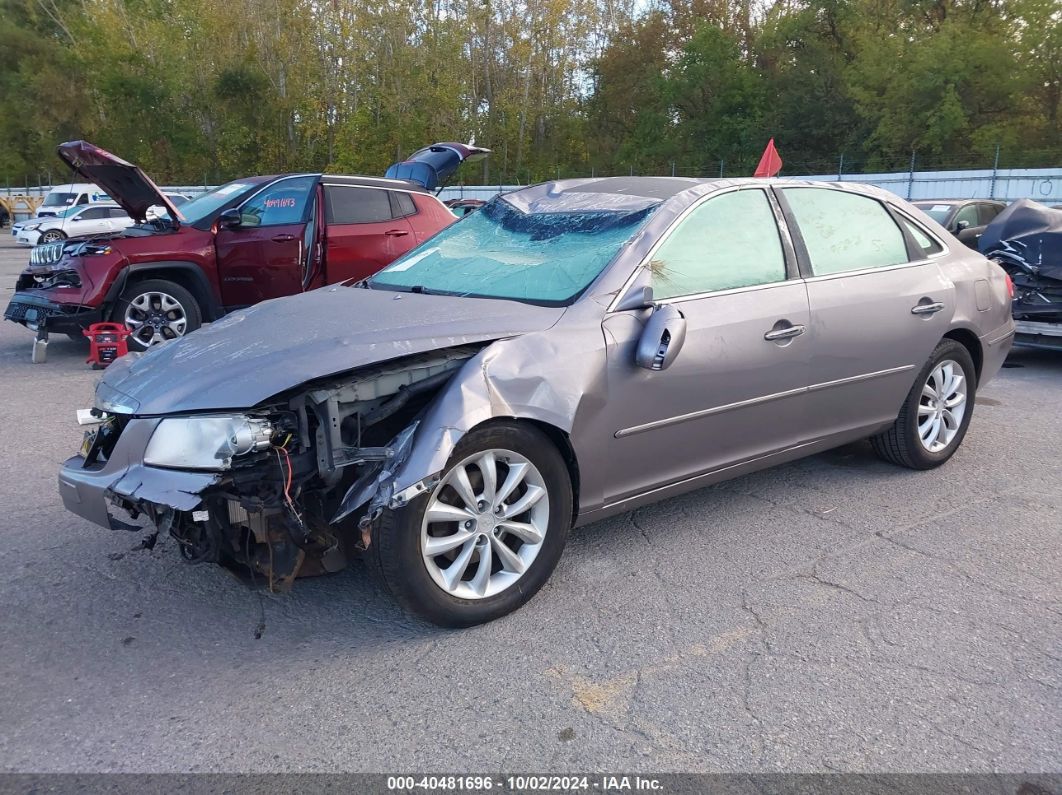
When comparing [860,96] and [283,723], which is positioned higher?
[860,96]

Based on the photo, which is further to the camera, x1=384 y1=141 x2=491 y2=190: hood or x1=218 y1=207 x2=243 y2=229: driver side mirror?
x1=384 y1=141 x2=491 y2=190: hood

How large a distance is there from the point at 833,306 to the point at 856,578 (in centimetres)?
139

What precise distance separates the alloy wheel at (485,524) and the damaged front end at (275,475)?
26cm

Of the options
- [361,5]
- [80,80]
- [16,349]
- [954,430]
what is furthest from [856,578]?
[80,80]

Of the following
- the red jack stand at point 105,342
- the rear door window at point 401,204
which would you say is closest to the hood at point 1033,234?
the rear door window at point 401,204

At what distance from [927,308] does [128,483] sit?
13.4 ft

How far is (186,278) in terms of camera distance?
847 centimetres

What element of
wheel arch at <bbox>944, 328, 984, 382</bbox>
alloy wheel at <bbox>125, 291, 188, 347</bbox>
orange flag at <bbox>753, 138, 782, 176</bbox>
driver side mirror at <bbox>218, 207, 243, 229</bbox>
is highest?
orange flag at <bbox>753, 138, 782, 176</bbox>

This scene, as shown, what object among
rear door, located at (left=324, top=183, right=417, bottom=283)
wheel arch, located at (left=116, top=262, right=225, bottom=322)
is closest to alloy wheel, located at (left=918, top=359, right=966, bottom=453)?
rear door, located at (left=324, top=183, right=417, bottom=283)

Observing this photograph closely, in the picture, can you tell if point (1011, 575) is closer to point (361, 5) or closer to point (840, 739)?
point (840, 739)

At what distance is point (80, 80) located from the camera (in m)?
49.0

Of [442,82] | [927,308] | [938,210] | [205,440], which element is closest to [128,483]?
[205,440]

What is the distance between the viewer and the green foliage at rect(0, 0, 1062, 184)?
4166 cm

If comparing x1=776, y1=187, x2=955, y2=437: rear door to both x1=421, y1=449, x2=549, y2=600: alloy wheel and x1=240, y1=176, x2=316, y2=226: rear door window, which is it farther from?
x1=240, y1=176, x2=316, y2=226: rear door window
